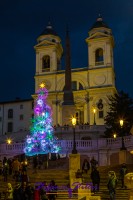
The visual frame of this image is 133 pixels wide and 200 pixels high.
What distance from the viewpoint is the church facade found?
6775 centimetres

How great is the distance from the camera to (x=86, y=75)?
7088cm

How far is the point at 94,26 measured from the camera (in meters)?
72.3

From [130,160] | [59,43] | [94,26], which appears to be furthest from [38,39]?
[130,160]

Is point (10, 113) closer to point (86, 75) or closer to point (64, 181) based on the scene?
point (86, 75)

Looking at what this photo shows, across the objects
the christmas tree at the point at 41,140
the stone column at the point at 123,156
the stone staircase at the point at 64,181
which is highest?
the christmas tree at the point at 41,140

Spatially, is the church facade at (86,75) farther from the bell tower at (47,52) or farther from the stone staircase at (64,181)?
the stone staircase at (64,181)

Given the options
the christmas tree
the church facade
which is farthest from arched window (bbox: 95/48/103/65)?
the christmas tree

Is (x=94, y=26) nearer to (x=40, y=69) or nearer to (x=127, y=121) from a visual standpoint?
(x=40, y=69)

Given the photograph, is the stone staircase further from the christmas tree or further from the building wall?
the building wall

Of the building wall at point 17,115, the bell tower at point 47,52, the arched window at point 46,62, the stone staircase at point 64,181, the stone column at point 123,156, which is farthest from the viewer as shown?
the building wall at point 17,115

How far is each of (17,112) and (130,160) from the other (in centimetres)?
5077

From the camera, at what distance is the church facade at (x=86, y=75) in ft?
222

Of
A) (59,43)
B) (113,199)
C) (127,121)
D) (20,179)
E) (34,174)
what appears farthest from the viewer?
(59,43)

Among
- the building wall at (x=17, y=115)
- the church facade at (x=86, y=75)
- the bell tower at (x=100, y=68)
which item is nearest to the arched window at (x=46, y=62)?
the church facade at (x=86, y=75)
